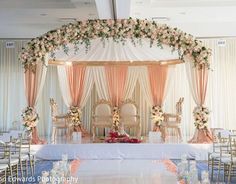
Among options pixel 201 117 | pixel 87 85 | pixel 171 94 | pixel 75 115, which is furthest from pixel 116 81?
pixel 201 117

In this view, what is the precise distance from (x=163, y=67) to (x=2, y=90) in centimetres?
532

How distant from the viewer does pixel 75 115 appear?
11.9 m

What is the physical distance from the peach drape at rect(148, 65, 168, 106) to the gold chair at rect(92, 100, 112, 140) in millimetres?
1529

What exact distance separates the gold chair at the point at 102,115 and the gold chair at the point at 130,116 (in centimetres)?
38

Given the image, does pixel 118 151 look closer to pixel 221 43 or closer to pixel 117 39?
pixel 117 39

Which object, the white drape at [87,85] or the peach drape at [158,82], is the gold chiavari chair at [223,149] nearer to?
the peach drape at [158,82]

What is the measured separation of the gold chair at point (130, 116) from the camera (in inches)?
437

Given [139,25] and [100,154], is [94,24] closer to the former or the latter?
[139,25]

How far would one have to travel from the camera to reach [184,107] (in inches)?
506

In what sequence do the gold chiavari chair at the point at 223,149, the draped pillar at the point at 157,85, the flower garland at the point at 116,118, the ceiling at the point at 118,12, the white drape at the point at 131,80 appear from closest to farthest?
the gold chiavari chair at the point at 223,149, the ceiling at the point at 118,12, the flower garland at the point at 116,118, the draped pillar at the point at 157,85, the white drape at the point at 131,80

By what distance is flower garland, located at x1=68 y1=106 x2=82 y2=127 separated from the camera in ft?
38.7

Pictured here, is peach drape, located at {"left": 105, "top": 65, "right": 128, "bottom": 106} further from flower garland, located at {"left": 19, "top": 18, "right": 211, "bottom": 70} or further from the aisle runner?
the aisle runner

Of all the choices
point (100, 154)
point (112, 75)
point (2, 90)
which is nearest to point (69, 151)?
point (100, 154)

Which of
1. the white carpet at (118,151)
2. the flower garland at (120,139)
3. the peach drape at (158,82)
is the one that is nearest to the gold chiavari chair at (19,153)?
the white carpet at (118,151)
